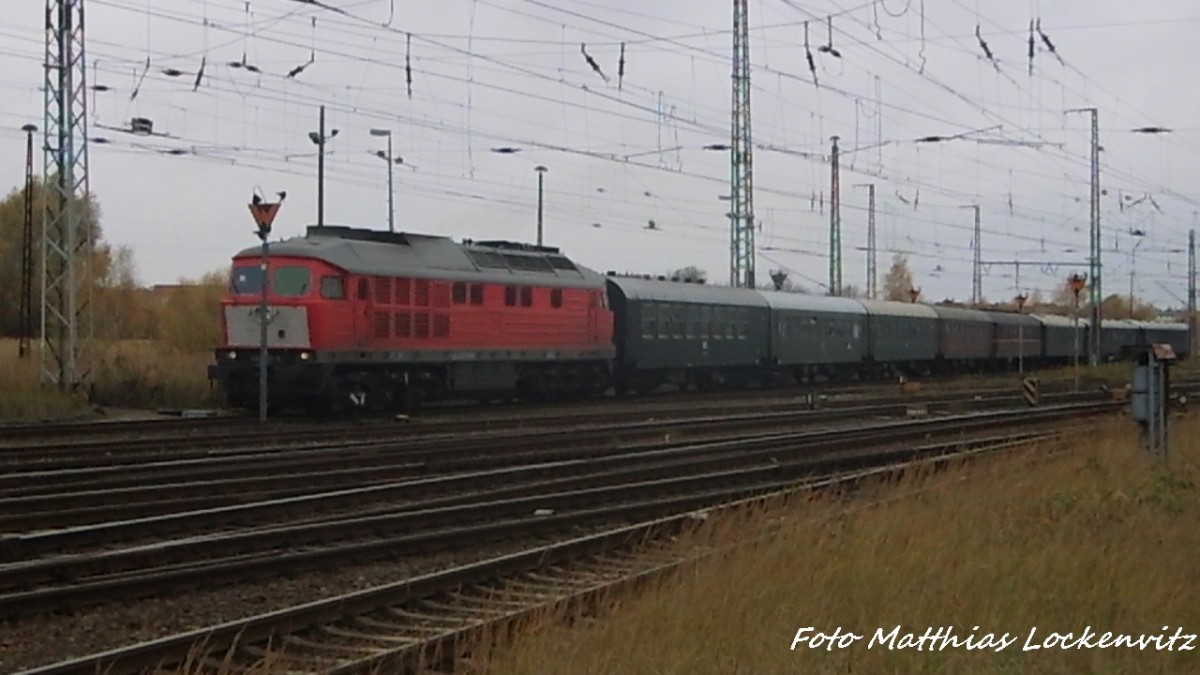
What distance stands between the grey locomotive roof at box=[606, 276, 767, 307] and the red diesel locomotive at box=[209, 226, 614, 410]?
13.8 ft

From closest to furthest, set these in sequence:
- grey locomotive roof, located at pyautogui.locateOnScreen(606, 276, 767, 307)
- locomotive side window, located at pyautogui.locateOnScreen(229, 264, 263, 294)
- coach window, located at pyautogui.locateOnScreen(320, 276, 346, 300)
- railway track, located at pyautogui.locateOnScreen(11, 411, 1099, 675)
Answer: railway track, located at pyautogui.locateOnScreen(11, 411, 1099, 675), coach window, located at pyautogui.locateOnScreen(320, 276, 346, 300), locomotive side window, located at pyautogui.locateOnScreen(229, 264, 263, 294), grey locomotive roof, located at pyautogui.locateOnScreen(606, 276, 767, 307)

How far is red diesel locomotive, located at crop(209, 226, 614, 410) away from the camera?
87.8 feet

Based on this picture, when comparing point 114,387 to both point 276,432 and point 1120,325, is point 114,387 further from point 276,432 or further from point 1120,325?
point 1120,325

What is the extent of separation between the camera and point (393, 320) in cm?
2817

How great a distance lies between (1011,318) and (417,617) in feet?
183

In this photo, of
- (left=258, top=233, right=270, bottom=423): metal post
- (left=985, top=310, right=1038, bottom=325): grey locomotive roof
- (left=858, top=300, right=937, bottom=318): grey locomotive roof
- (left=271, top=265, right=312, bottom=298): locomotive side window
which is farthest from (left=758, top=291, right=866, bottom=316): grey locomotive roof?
(left=258, top=233, right=270, bottom=423): metal post

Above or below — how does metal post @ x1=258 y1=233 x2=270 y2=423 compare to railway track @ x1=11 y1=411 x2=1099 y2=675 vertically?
above

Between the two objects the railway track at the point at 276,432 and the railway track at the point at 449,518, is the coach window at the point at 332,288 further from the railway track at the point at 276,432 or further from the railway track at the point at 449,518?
the railway track at the point at 449,518

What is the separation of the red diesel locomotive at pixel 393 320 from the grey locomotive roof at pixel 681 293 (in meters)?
4.20

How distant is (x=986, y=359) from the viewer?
200 ft

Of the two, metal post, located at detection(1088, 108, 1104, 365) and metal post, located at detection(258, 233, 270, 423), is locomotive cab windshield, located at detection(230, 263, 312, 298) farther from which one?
metal post, located at detection(1088, 108, 1104, 365)

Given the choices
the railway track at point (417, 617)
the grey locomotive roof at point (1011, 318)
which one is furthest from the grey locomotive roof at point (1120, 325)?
the railway track at point (417, 617)

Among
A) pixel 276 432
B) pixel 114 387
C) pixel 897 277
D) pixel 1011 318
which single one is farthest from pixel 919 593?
pixel 897 277

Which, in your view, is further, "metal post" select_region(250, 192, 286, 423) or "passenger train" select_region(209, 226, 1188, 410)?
"passenger train" select_region(209, 226, 1188, 410)
